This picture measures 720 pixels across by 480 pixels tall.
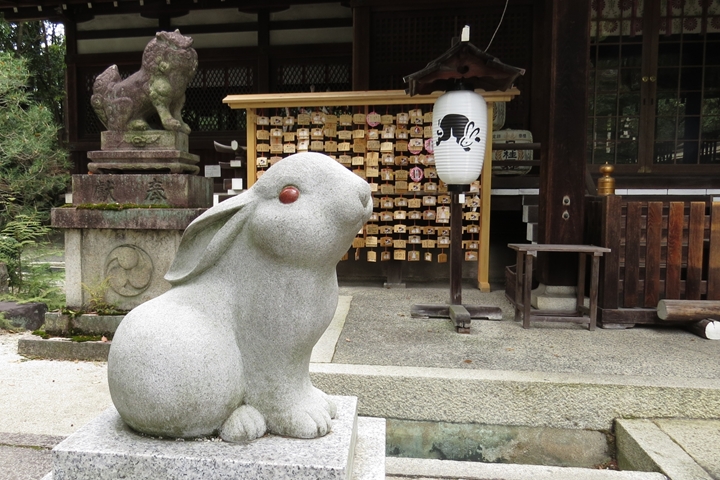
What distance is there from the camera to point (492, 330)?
4848mm

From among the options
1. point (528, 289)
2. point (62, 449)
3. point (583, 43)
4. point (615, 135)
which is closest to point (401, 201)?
point (528, 289)

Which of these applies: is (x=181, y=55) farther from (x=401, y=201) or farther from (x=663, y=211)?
(x=663, y=211)

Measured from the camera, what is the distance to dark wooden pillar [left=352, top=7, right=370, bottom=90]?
7.92 meters

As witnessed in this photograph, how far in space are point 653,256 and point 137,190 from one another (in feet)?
17.8

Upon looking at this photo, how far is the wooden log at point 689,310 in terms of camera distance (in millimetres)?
4730

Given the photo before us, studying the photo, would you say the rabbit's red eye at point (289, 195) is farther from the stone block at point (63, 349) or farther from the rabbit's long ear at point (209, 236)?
the stone block at point (63, 349)

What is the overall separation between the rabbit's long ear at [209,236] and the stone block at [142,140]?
326 cm

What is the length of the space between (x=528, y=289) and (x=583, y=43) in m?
2.81

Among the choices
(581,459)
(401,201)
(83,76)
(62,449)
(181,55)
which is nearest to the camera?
(62,449)

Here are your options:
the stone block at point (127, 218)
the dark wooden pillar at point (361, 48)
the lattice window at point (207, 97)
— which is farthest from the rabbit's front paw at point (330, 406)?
the lattice window at point (207, 97)

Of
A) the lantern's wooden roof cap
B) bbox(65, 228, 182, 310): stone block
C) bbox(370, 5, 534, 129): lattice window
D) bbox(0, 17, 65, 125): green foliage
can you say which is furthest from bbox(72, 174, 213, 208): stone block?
bbox(0, 17, 65, 125): green foliage

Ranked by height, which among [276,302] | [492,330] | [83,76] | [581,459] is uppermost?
[83,76]

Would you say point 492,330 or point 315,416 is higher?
point 315,416

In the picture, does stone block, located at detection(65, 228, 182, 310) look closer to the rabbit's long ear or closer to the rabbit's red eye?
the rabbit's long ear
